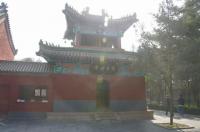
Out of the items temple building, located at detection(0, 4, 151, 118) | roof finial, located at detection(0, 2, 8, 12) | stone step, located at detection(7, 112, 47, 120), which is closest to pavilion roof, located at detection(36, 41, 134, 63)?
temple building, located at detection(0, 4, 151, 118)

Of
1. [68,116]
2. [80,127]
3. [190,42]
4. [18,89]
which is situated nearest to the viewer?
[190,42]

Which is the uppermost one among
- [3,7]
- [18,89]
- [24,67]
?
[3,7]

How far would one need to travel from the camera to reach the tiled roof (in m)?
15.5

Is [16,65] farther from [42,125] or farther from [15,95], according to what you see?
[42,125]

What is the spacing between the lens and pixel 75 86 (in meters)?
15.2

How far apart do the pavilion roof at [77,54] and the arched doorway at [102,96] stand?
1.74m

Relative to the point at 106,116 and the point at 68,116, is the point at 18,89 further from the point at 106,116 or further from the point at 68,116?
the point at 106,116

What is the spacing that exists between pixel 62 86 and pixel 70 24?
6.16 metres

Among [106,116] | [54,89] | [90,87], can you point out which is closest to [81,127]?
[106,116]

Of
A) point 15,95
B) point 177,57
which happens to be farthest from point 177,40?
point 15,95

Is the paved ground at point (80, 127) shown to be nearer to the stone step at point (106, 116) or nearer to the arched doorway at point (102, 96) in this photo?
the stone step at point (106, 116)

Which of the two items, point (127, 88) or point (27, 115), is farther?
point (127, 88)

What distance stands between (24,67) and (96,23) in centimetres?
660

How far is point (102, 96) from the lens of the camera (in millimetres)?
15867
